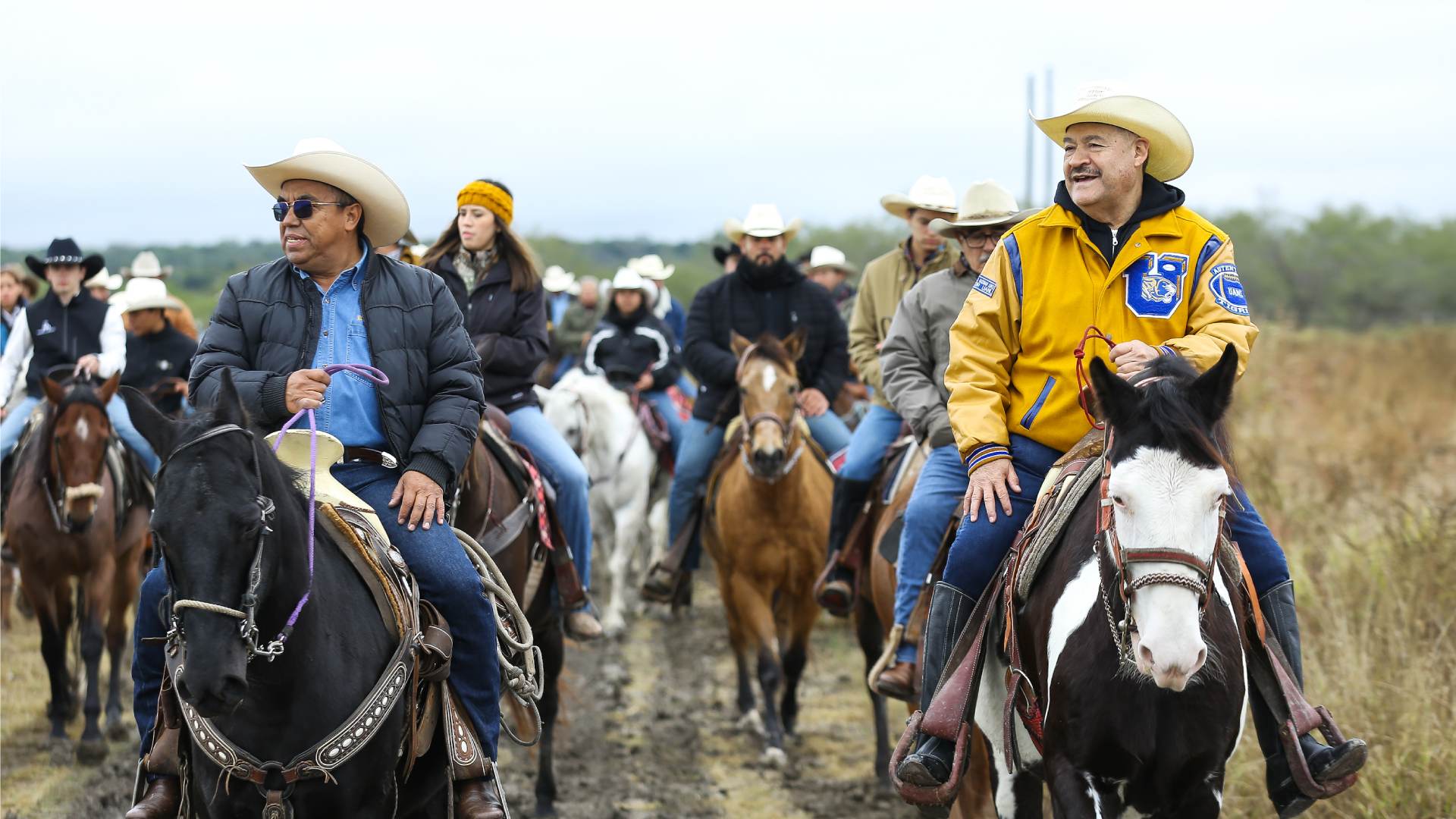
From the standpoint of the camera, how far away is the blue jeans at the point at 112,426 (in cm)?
1001

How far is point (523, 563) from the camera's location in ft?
23.3

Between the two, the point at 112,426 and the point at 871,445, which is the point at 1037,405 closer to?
the point at 871,445

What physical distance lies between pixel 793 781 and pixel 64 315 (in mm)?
6318

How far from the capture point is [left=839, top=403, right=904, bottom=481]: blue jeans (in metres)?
8.32

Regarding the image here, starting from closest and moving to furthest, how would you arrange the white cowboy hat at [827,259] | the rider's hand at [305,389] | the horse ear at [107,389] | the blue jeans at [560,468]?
the rider's hand at [305,389] < the blue jeans at [560,468] < the horse ear at [107,389] < the white cowboy hat at [827,259]

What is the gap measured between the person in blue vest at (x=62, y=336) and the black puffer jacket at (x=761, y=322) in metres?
4.13

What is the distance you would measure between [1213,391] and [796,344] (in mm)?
5764

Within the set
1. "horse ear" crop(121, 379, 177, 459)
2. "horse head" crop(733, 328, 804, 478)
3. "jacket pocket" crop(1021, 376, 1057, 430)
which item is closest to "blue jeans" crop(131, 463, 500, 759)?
"horse ear" crop(121, 379, 177, 459)

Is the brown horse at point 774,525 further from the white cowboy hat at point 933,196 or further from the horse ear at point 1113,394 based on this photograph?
the horse ear at point 1113,394

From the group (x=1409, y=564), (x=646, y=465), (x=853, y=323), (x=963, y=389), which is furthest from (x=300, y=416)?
(x=646, y=465)

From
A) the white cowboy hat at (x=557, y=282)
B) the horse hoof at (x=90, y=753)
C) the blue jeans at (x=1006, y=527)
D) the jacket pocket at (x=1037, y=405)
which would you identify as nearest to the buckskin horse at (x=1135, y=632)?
the blue jeans at (x=1006, y=527)

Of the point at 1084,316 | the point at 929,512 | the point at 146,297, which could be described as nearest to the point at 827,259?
the point at 146,297

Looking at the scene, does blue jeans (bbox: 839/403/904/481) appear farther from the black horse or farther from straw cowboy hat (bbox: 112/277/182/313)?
straw cowboy hat (bbox: 112/277/182/313)

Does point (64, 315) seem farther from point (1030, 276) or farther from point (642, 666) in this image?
point (1030, 276)
